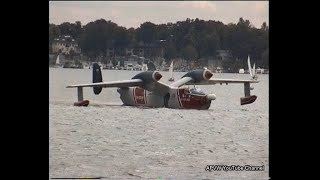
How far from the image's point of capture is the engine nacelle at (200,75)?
14.2 ft

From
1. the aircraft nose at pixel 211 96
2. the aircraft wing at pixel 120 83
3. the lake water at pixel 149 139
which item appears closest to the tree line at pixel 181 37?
the lake water at pixel 149 139

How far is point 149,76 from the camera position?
4477mm

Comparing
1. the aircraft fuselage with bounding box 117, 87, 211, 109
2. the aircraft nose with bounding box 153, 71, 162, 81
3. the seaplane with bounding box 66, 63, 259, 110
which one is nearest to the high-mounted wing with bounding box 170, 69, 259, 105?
the seaplane with bounding box 66, 63, 259, 110

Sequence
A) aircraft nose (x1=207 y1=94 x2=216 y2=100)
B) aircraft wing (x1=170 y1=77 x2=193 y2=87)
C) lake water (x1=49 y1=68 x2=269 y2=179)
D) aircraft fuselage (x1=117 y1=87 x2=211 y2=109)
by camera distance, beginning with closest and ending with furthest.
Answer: lake water (x1=49 y1=68 x2=269 y2=179) → aircraft wing (x1=170 y1=77 x2=193 y2=87) → aircraft nose (x1=207 y1=94 x2=216 y2=100) → aircraft fuselage (x1=117 y1=87 x2=211 y2=109)

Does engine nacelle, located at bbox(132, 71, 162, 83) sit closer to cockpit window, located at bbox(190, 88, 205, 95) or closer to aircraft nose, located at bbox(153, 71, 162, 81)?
aircraft nose, located at bbox(153, 71, 162, 81)

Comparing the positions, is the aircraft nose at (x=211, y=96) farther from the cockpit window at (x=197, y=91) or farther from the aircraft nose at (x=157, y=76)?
the aircraft nose at (x=157, y=76)

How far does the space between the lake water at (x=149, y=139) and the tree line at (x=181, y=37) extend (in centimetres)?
21

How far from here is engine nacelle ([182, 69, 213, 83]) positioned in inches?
170

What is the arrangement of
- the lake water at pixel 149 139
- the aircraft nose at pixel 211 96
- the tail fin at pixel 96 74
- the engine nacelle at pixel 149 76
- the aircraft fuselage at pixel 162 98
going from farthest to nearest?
the aircraft fuselage at pixel 162 98
the aircraft nose at pixel 211 96
the engine nacelle at pixel 149 76
the tail fin at pixel 96 74
the lake water at pixel 149 139

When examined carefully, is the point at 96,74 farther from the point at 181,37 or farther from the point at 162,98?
the point at 162,98

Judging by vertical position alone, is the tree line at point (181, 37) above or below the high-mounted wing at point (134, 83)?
above

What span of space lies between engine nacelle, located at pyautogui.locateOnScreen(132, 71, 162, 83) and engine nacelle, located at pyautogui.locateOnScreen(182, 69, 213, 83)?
28 cm
